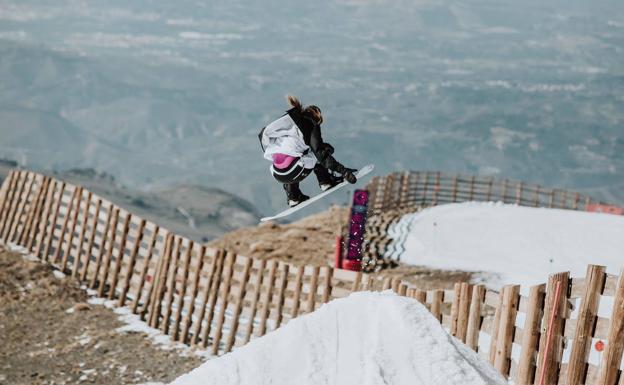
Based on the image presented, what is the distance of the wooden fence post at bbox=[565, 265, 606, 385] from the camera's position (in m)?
7.22

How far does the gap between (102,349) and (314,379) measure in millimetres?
7789

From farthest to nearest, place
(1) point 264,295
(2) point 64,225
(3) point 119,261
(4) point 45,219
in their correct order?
(4) point 45,219
(2) point 64,225
(3) point 119,261
(1) point 264,295

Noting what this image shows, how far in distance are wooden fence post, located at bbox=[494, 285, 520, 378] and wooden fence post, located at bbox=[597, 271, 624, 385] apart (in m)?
1.24

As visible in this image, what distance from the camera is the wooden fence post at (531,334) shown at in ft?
25.6

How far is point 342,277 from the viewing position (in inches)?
454

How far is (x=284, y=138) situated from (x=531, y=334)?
2.98m

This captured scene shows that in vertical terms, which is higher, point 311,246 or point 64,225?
point 64,225

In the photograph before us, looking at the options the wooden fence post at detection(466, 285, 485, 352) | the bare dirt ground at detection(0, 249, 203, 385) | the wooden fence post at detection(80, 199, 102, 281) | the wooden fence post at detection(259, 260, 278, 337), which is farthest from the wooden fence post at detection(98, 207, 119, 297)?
the wooden fence post at detection(466, 285, 485, 352)

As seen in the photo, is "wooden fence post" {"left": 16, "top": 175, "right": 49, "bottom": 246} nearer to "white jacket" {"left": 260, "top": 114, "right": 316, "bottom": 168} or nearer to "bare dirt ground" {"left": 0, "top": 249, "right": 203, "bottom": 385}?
"bare dirt ground" {"left": 0, "top": 249, "right": 203, "bottom": 385}

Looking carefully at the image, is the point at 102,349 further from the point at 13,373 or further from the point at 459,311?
the point at 459,311

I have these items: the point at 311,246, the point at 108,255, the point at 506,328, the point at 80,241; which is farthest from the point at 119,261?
the point at 506,328

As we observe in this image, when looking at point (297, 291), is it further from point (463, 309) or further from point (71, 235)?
point (71, 235)

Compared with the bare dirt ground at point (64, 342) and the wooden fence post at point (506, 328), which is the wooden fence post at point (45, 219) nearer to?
the bare dirt ground at point (64, 342)

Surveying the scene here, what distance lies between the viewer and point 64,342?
13.6 meters
